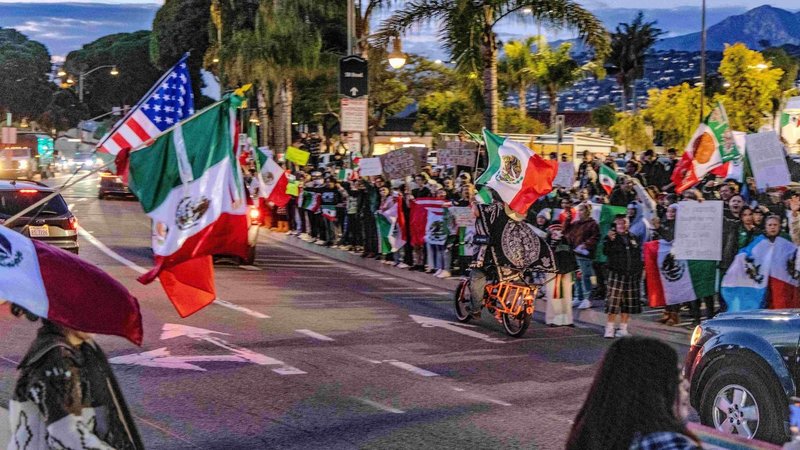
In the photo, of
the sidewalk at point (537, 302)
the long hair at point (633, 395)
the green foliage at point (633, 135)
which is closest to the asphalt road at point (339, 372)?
the sidewalk at point (537, 302)

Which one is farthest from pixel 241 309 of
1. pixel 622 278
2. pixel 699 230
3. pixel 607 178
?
pixel 607 178

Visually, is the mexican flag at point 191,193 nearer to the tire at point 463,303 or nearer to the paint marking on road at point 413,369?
the paint marking on road at point 413,369

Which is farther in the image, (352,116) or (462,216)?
(352,116)

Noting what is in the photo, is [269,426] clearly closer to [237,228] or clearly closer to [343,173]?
[237,228]

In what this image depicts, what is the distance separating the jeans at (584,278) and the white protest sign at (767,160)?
111 inches

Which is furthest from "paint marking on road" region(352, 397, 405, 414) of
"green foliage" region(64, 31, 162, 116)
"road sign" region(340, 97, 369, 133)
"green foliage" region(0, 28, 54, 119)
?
"green foliage" region(0, 28, 54, 119)

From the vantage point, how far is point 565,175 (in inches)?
888

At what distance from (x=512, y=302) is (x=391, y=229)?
858cm

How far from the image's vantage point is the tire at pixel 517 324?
1406 cm

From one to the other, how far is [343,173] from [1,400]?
65.0 ft

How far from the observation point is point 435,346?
13234mm

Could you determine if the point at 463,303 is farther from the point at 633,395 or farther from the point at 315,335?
the point at 633,395

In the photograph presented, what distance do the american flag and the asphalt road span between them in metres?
2.41


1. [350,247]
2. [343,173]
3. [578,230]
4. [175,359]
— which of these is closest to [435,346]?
[175,359]
